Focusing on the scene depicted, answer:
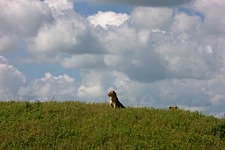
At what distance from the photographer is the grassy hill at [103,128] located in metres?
26.2

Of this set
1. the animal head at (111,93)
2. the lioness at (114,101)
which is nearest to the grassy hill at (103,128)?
the lioness at (114,101)

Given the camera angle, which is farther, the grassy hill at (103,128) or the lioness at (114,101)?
the lioness at (114,101)

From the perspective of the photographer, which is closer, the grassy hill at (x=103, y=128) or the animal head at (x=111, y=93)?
the grassy hill at (x=103, y=128)

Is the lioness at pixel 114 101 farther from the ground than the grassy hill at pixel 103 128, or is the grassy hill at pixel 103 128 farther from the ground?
the lioness at pixel 114 101

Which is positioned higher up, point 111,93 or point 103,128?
point 111,93

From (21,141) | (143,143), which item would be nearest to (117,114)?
(143,143)

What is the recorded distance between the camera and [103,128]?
27.7m

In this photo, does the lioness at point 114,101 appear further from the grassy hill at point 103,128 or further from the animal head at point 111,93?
the grassy hill at point 103,128

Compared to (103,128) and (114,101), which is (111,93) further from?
(103,128)

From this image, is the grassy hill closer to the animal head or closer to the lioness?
the lioness

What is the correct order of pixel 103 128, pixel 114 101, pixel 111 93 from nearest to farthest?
pixel 103 128, pixel 114 101, pixel 111 93

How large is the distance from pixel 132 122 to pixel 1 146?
7.73 meters

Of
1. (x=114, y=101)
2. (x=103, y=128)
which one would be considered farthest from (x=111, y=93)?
(x=103, y=128)

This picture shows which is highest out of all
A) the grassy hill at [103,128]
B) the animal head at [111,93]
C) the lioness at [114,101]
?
the animal head at [111,93]
